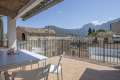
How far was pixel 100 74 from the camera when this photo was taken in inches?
168

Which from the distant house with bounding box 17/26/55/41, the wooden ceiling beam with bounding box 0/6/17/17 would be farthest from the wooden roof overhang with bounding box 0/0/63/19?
the distant house with bounding box 17/26/55/41

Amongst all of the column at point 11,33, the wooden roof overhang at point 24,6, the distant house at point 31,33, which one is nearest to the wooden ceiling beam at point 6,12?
the wooden roof overhang at point 24,6

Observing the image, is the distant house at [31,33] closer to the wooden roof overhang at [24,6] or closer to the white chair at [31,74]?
the wooden roof overhang at [24,6]

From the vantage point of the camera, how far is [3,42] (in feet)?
20.1

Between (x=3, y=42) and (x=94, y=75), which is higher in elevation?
(x=3, y=42)

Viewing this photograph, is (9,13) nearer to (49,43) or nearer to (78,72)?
(78,72)

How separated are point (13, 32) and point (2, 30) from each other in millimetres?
1861

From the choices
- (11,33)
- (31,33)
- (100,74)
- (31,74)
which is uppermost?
(31,33)

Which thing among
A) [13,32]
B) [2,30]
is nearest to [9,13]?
[13,32]

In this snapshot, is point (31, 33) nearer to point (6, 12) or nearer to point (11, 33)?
point (11, 33)

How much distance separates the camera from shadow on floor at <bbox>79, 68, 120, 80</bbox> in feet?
12.9

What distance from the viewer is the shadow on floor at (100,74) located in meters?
3.93

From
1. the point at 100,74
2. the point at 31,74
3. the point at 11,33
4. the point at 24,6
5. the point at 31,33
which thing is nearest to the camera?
the point at 31,74

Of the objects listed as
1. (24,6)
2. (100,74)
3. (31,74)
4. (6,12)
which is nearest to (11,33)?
(6,12)
